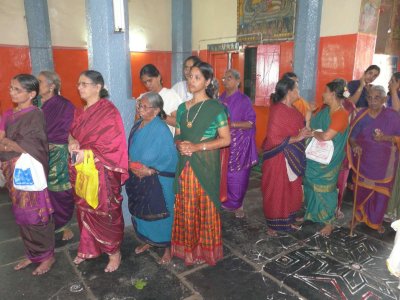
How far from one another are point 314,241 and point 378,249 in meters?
0.66

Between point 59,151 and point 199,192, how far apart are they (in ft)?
5.54

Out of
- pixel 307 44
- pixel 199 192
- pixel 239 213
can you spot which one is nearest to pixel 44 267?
pixel 199 192

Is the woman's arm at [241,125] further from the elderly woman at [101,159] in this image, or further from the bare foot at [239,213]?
the elderly woman at [101,159]

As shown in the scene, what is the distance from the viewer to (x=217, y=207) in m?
2.93

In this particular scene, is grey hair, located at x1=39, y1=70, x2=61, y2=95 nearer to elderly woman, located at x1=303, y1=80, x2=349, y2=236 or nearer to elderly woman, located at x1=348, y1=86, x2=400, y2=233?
elderly woman, located at x1=303, y1=80, x2=349, y2=236

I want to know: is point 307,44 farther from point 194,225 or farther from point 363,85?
point 194,225

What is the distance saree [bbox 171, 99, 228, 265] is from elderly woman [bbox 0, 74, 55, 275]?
1.20m

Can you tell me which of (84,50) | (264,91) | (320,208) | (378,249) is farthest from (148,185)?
(84,50)

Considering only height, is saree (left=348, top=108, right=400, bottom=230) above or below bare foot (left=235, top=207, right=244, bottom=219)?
above

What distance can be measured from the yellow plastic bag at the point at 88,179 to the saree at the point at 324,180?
8.17 ft

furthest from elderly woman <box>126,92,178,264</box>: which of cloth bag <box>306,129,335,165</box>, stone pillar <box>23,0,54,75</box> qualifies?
stone pillar <box>23,0,54,75</box>

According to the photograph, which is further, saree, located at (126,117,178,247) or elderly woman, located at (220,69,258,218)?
elderly woman, located at (220,69,258,218)

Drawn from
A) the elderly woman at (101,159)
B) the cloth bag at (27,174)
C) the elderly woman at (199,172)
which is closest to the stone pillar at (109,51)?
the elderly woman at (101,159)

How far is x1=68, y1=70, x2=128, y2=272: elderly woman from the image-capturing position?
9.02ft
